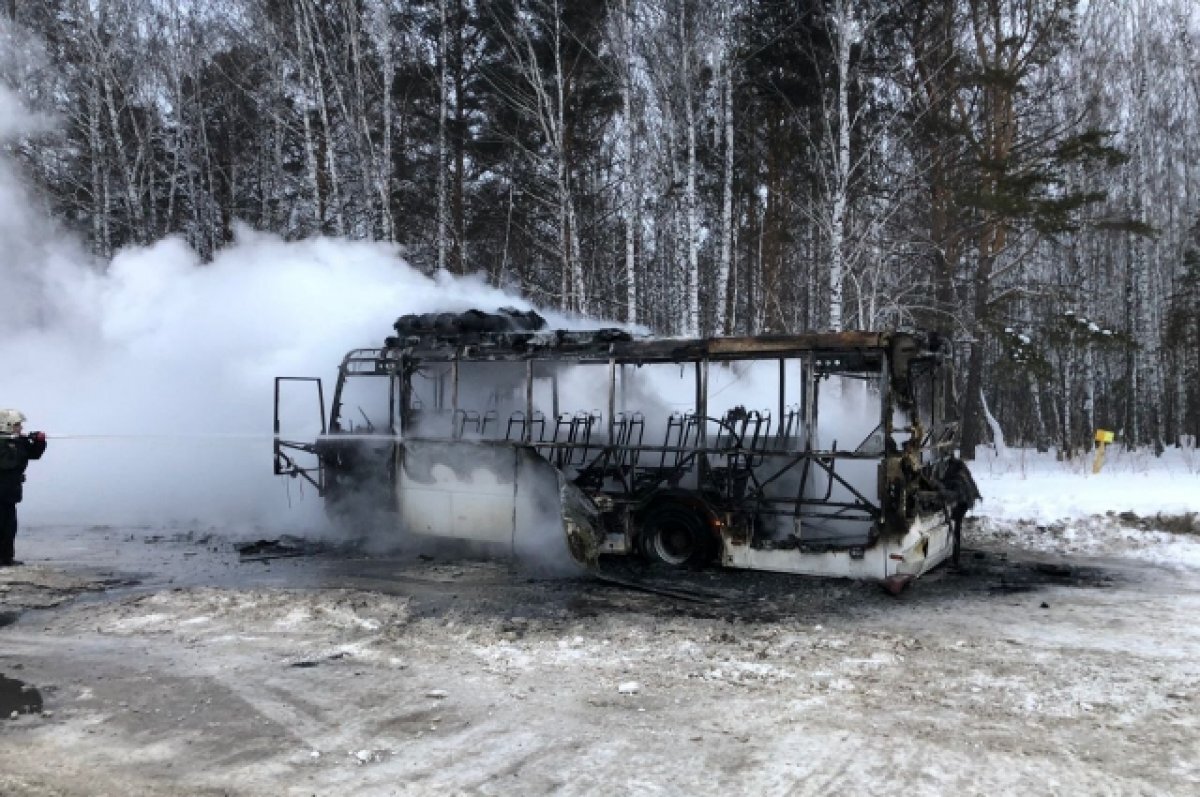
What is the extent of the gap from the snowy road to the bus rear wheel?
1.27 ft

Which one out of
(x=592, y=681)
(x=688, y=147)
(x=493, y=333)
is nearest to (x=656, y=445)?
(x=493, y=333)

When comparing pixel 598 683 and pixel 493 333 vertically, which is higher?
pixel 493 333

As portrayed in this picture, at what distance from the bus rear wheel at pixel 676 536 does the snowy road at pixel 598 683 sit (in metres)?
0.39

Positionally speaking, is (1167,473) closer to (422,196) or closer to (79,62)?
(422,196)

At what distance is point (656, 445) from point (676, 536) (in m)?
1.26

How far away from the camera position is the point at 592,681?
569cm

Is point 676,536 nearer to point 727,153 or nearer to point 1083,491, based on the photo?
point 1083,491

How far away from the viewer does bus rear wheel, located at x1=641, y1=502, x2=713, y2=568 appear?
8.83 metres

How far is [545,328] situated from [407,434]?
232 centimetres

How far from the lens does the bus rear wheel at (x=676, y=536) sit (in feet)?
29.0

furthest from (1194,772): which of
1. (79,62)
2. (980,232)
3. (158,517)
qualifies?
(79,62)

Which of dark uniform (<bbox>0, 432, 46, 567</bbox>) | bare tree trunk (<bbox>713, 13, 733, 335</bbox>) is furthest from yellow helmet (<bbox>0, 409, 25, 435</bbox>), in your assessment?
bare tree trunk (<bbox>713, 13, 733, 335</bbox>)

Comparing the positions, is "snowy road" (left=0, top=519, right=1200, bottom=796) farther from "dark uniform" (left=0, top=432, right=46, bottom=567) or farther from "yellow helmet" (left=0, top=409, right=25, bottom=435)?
"yellow helmet" (left=0, top=409, right=25, bottom=435)

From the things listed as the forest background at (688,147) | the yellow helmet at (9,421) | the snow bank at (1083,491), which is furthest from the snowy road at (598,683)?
the forest background at (688,147)
